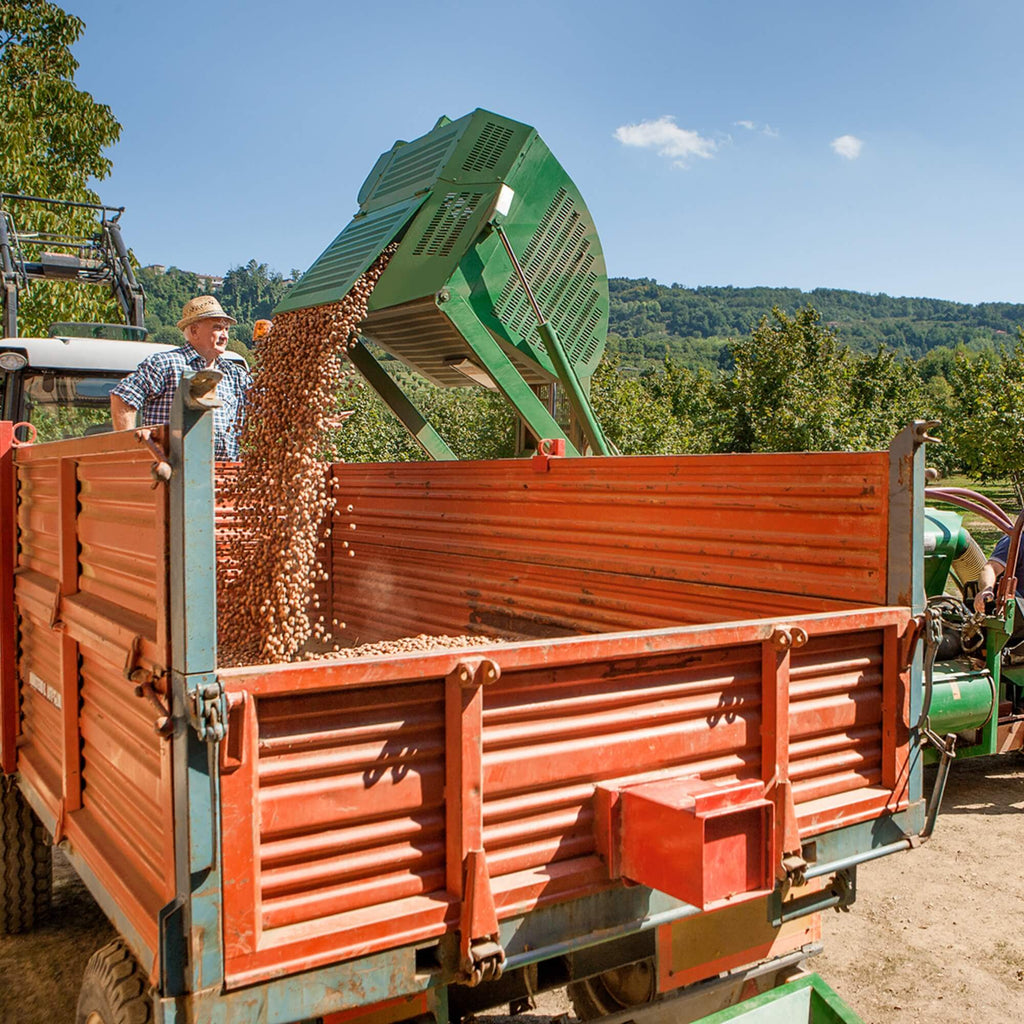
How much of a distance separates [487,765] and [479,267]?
317cm

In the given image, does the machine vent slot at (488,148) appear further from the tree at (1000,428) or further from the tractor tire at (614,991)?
the tree at (1000,428)

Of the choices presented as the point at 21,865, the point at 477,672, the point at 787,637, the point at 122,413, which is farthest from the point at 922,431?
the point at 21,865

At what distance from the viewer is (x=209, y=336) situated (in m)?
3.80

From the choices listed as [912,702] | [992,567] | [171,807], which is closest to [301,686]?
[171,807]

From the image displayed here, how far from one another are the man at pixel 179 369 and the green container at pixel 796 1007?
259 centimetres

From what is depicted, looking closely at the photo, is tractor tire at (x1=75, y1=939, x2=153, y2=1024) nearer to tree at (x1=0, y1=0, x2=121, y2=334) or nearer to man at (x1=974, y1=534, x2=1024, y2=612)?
man at (x1=974, y1=534, x2=1024, y2=612)

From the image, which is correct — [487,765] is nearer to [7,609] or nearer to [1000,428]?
[7,609]

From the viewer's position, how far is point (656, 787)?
6.11 ft

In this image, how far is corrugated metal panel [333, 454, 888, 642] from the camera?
2699mm

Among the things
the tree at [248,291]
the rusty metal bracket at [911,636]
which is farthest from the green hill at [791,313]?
the rusty metal bracket at [911,636]

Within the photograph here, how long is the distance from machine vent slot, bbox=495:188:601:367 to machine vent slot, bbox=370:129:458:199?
60 centimetres

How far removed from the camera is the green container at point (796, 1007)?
6.49ft

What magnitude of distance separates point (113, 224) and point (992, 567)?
5.65 metres

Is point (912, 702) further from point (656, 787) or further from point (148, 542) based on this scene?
Result: point (148, 542)
